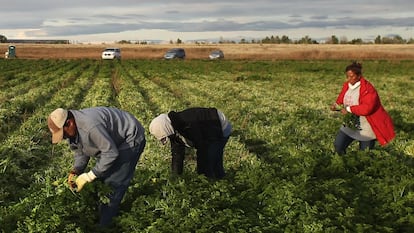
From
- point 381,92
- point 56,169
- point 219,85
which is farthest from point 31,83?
point 56,169

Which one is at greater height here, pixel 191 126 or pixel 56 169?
pixel 191 126

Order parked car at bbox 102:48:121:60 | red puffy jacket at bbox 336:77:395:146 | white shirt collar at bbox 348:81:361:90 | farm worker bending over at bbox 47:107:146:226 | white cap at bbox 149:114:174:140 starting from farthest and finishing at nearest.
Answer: parked car at bbox 102:48:121:60, white shirt collar at bbox 348:81:361:90, red puffy jacket at bbox 336:77:395:146, white cap at bbox 149:114:174:140, farm worker bending over at bbox 47:107:146:226

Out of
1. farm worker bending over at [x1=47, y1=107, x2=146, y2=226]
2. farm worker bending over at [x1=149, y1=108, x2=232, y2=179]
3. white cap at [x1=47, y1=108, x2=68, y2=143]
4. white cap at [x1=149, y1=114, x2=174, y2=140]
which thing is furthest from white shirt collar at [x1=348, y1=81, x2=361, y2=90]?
white cap at [x1=47, y1=108, x2=68, y2=143]

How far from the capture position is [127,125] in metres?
5.46

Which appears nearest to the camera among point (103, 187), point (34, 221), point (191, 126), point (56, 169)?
point (34, 221)

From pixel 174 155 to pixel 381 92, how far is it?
1757cm

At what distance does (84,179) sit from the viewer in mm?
5352

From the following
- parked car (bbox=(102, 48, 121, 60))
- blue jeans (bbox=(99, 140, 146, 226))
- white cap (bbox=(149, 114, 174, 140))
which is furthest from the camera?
parked car (bbox=(102, 48, 121, 60))

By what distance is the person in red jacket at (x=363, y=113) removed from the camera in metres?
7.82

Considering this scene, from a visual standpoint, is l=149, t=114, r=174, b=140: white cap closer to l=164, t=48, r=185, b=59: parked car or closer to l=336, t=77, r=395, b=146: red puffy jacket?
l=336, t=77, r=395, b=146: red puffy jacket

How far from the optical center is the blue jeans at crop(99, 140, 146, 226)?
18.1 ft

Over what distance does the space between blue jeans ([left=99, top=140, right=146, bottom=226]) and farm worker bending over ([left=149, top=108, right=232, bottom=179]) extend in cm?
68

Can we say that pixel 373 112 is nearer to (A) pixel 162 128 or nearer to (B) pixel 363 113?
(B) pixel 363 113

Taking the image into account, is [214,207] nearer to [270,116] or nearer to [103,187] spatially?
[103,187]
